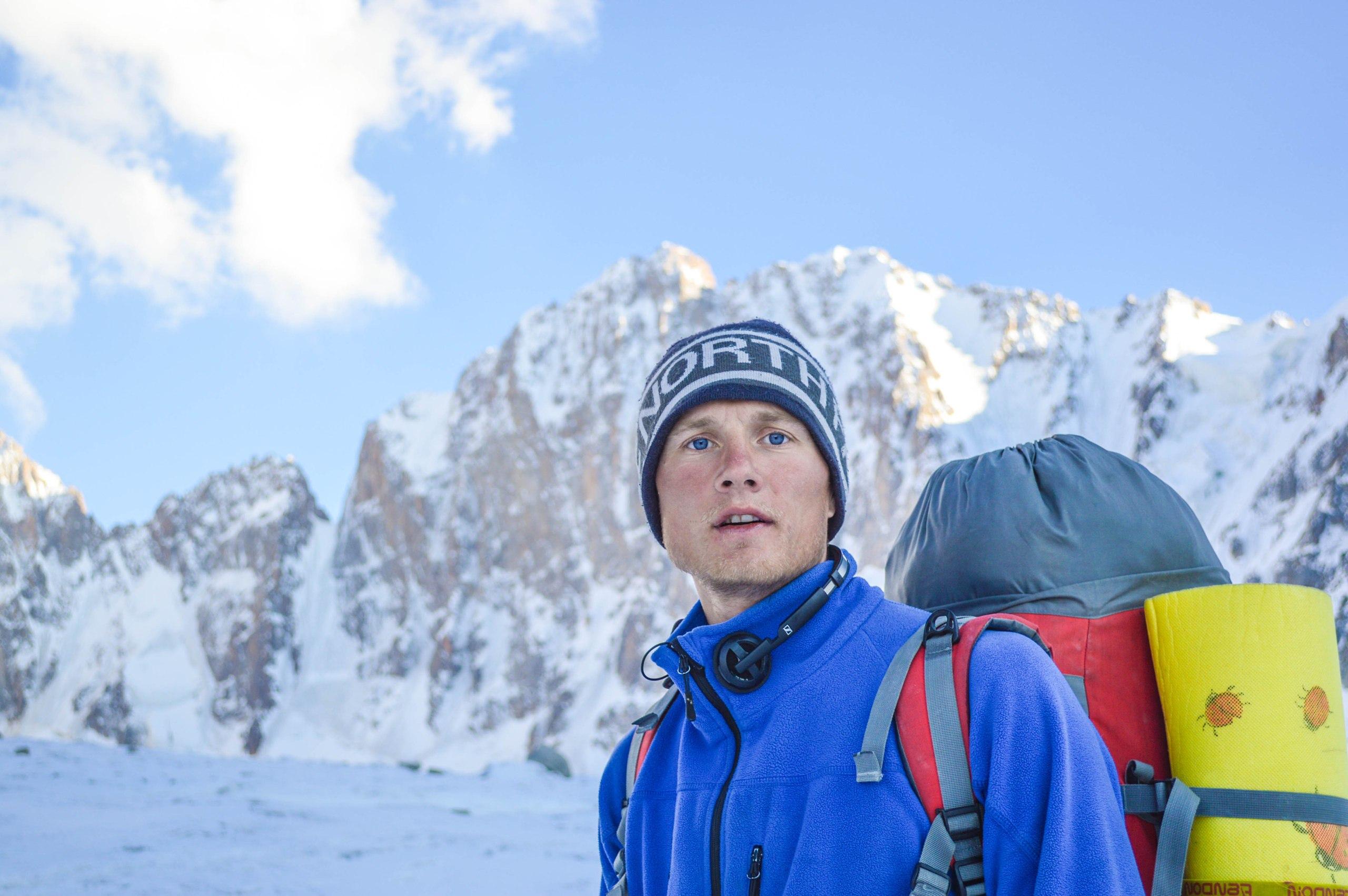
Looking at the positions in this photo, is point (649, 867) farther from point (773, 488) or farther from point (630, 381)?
point (630, 381)

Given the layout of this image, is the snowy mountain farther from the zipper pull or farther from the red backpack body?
the zipper pull

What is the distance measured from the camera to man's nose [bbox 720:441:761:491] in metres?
2.28

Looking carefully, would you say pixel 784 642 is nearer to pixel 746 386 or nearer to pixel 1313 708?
pixel 746 386

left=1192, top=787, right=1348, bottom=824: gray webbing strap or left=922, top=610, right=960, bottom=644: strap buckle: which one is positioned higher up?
left=922, top=610, right=960, bottom=644: strap buckle

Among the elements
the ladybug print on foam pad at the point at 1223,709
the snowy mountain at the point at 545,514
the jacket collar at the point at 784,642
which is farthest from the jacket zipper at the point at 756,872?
the snowy mountain at the point at 545,514

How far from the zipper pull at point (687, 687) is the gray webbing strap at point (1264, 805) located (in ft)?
3.57

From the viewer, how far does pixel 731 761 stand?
2129mm

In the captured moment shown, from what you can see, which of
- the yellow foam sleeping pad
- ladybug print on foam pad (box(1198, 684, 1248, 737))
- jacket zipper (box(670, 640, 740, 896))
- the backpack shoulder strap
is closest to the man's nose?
jacket zipper (box(670, 640, 740, 896))

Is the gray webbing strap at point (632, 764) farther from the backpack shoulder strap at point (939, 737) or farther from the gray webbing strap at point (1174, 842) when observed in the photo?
the gray webbing strap at point (1174, 842)

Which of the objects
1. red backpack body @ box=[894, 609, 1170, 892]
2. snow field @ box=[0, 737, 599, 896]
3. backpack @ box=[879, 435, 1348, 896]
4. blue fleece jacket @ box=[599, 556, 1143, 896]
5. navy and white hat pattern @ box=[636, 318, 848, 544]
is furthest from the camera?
snow field @ box=[0, 737, 599, 896]

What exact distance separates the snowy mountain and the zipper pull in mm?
74836

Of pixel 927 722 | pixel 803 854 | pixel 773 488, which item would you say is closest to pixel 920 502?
pixel 773 488

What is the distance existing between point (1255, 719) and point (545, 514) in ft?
398

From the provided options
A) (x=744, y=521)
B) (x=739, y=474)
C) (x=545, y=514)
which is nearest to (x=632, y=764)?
(x=744, y=521)
